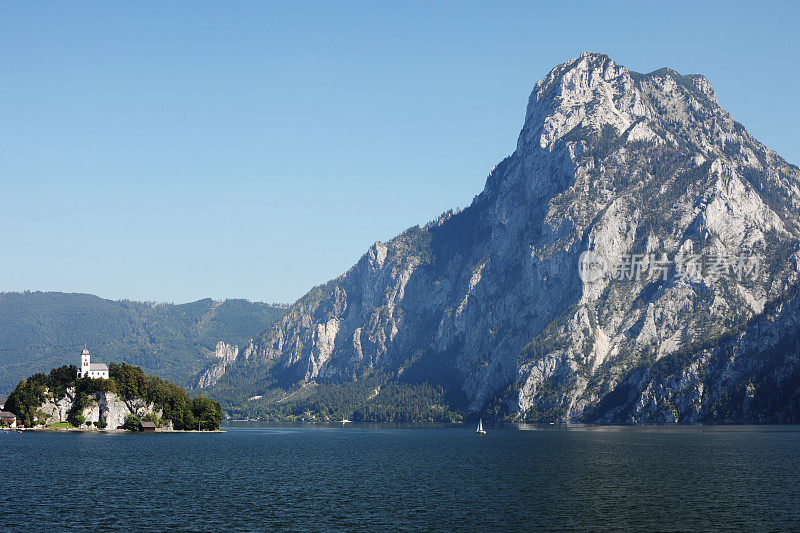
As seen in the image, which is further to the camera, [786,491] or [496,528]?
[786,491]

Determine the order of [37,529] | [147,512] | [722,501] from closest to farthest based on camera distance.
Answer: [37,529], [147,512], [722,501]

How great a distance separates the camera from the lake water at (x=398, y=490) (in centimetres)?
8400

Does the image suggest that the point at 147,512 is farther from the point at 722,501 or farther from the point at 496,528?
the point at 722,501

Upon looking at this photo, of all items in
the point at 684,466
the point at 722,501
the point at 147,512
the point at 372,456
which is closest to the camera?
the point at 147,512

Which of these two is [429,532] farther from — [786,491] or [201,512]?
[786,491]

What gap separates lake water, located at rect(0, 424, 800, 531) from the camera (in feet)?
276

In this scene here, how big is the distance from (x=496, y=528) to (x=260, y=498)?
36.4 m

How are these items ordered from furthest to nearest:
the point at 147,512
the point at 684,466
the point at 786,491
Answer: the point at 684,466 < the point at 786,491 < the point at 147,512

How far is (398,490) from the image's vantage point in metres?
112

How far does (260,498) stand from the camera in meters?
102

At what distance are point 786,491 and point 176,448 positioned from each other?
137935 mm

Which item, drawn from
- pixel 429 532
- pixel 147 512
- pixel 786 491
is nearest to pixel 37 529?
pixel 147 512

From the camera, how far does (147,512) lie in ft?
293

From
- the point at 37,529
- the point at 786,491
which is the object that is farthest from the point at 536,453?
the point at 37,529
